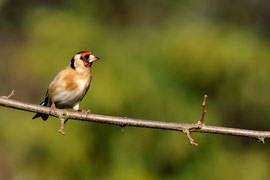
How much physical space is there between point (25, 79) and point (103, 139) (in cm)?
378

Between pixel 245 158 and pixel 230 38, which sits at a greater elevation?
pixel 230 38

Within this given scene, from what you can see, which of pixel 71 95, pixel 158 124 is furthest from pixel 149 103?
pixel 158 124

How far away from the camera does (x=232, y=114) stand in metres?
6.78

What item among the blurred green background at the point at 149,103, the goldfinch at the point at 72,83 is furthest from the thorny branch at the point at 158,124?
the blurred green background at the point at 149,103

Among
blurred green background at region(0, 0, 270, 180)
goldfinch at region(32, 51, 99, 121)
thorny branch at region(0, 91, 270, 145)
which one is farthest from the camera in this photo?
blurred green background at region(0, 0, 270, 180)

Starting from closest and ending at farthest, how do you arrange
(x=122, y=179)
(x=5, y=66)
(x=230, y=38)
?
(x=122, y=179) → (x=230, y=38) → (x=5, y=66)

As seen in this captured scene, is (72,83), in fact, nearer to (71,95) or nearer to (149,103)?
(71,95)

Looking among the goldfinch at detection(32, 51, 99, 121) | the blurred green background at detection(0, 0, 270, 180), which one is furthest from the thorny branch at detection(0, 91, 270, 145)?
the blurred green background at detection(0, 0, 270, 180)

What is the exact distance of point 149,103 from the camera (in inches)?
243

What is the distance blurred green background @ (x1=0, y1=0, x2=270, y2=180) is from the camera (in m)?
5.91

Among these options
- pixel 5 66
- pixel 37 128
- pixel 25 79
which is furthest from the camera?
pixel 5 66

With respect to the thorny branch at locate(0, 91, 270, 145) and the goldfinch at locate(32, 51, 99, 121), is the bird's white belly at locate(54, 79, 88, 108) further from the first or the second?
the thorny branch at locate(0, 91, 270, 145)

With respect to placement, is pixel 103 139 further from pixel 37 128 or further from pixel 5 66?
pixel 5 66

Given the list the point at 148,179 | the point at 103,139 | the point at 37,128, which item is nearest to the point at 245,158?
the point at 148,179
